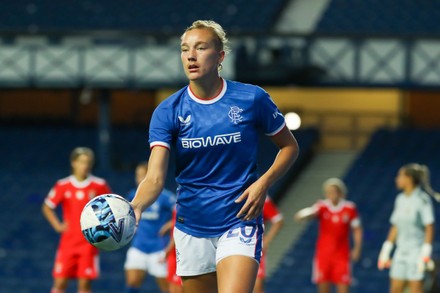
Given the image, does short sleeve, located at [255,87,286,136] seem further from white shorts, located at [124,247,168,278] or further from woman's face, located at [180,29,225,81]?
white shorts, located at [124,247,168,278]

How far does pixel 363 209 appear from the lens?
81.1 ft

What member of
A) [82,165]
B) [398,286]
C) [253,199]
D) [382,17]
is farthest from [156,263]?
[382,17]

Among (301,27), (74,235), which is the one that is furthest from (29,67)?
(74,235)

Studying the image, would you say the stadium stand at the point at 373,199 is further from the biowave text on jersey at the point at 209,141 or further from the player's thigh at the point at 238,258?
the biowave text on jersey at the point at 209,141

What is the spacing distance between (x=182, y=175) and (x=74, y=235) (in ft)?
26.4

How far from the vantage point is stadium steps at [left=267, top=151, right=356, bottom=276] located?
24.9 m

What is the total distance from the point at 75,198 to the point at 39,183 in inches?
494

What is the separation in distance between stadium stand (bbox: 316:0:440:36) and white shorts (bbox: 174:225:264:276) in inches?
812

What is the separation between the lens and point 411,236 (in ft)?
45.5

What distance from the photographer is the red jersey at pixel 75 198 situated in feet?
49.2

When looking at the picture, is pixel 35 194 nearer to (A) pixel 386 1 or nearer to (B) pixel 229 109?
(A) pixel 386 1

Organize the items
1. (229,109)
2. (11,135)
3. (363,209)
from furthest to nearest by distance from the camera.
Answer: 1. (11,135)
2. (363,209)
3. (229,109)

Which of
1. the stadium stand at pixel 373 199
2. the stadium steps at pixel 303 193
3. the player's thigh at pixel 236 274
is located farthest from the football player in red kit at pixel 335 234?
the player's thigh at pixel 236 274

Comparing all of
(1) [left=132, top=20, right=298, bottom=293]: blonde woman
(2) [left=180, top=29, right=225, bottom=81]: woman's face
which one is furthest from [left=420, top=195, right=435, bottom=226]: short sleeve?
(2) [left=180, top=29, right=225, bottom=81]: woman's face
